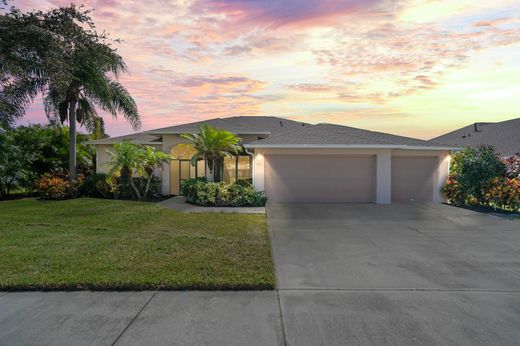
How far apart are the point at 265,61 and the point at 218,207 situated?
628cm

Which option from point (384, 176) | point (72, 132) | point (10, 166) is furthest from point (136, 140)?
point (384, 176)

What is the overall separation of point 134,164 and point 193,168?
129 inches

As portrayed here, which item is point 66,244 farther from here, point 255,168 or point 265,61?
point 265,61

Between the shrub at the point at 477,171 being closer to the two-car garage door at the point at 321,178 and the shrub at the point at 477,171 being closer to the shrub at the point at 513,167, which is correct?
the shrub at the point at 513,167

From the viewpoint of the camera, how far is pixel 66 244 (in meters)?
7.82

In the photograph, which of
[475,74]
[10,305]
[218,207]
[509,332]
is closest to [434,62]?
[475,74]

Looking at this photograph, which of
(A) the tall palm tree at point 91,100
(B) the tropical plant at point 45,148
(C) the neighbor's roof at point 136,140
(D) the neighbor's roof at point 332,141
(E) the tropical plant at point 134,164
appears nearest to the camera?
(D) the neighbor's roof at point 332,141

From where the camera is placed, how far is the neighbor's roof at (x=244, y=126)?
17487 mm

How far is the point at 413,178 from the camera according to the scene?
623 inches

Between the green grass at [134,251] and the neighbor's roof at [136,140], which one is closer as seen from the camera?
the green grass at [134,251]

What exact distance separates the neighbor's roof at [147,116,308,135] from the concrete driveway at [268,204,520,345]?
27.8 feet

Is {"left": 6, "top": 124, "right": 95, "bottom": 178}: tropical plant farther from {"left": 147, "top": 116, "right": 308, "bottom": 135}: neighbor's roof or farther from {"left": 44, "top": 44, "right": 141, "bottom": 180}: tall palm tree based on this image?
{"left": 147, "top": 116, "right": 308, "bottom": 135}: neighbor's roof

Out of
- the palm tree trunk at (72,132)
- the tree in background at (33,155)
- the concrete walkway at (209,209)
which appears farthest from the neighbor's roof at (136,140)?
the concrete walkway at (209,209)

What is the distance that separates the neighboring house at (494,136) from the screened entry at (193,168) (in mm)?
13727
